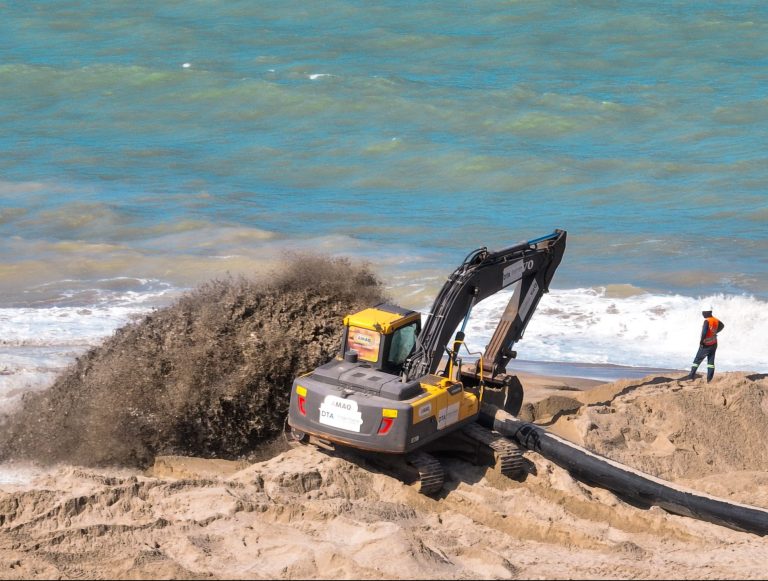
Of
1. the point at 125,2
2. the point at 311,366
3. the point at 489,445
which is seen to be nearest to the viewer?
the point at 489,445

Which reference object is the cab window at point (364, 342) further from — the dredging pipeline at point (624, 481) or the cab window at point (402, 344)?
the dredging pipeline at point (624, 481)

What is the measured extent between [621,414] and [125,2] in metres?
39.1

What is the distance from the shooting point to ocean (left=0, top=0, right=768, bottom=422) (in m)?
21.2

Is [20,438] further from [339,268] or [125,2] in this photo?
[125,2]

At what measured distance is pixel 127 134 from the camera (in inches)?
1357

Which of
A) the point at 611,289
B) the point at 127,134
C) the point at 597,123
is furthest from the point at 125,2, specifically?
the point at 611,289

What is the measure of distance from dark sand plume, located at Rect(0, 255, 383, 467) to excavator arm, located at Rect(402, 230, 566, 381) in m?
1.77

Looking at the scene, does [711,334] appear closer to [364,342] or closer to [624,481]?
[624,481]

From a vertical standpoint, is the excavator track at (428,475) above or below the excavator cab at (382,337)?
below

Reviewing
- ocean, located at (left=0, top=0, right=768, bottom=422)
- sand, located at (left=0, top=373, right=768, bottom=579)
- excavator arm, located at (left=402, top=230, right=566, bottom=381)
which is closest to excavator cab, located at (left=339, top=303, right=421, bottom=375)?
excavator arm, located at (left=402, top=230, right=566, bottom=381)

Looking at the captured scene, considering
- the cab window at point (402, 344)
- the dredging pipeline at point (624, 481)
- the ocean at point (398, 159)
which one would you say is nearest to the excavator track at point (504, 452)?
the dredging pipeline at point (624, 481)

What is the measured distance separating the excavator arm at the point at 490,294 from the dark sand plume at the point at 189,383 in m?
1.77

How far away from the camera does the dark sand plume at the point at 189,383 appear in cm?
1234

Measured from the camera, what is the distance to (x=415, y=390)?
1090 cm
